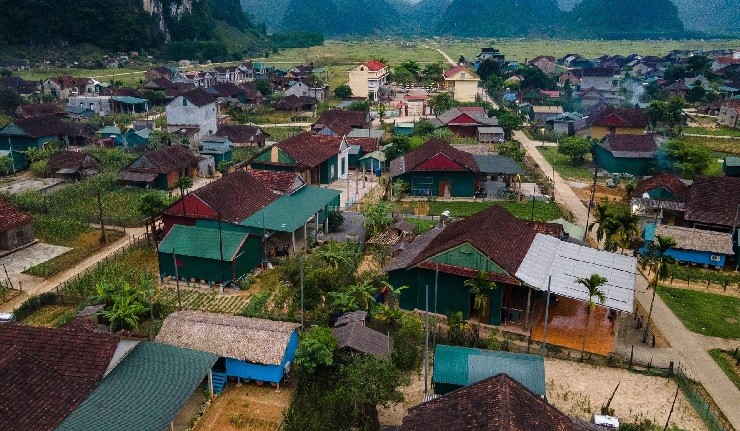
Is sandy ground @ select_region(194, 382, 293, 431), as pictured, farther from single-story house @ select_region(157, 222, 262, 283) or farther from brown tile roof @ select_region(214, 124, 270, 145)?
brown tile roof @ select_region(214, 124, 270, 145)

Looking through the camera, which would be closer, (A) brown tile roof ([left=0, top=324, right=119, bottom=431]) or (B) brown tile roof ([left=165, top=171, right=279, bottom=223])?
(A) brown tile roof ([left=0, top=324, right=119, bottom=431])

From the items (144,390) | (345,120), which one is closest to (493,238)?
(144,390)

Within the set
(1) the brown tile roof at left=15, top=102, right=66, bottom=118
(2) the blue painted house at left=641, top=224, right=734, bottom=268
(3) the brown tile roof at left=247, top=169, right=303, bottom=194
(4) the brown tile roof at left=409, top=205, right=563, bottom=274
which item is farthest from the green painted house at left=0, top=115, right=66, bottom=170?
(2) the blue painted house at left=641, top=224, right=734, bottom=268

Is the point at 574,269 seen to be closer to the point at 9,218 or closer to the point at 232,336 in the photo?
the point at 232,336

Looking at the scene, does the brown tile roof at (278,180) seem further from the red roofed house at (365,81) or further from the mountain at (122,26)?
the mountain at (122,26)

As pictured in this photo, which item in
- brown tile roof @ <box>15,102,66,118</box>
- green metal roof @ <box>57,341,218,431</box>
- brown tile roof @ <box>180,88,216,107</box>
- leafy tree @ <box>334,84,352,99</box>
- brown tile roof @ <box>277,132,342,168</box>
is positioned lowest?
green metal roof @ <box>57,341,218,431</box>

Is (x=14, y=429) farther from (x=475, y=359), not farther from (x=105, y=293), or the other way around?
(x=475, y=359)
